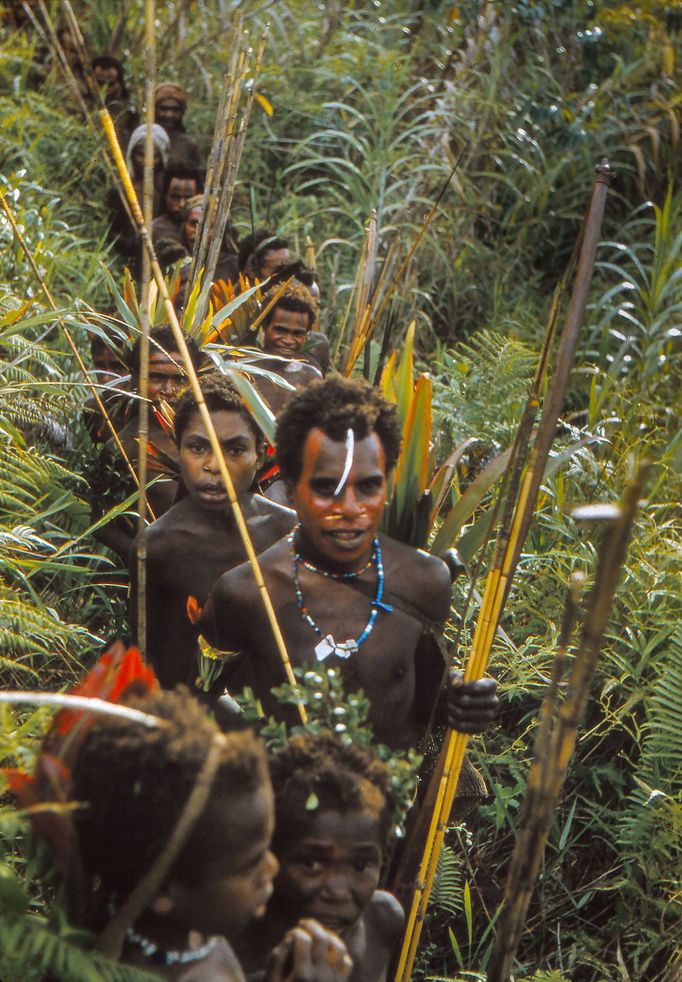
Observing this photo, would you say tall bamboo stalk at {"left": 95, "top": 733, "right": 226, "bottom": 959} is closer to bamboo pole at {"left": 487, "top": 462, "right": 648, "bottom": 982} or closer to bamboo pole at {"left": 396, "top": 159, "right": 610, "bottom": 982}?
bamboo pole at {"left": 487, "top": 462, "right": 648, "bottom": 982}

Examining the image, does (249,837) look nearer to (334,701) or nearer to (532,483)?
(334,701)

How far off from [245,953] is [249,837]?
1.50ft

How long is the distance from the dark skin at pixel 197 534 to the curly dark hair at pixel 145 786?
1.58 metres

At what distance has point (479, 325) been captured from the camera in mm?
7375

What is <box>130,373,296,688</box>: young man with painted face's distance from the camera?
3270mm

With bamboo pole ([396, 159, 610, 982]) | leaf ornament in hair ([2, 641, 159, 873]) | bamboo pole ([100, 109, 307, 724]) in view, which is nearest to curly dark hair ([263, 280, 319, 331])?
bamboo pole ([100, 109, 307, 724])

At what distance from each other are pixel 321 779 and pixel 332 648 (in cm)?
69

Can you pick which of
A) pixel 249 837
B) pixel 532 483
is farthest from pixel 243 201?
pixel 249 837

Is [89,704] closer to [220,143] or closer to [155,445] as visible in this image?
[220,143]

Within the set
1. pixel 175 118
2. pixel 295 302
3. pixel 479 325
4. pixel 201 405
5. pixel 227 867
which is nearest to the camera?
pixel 227 867

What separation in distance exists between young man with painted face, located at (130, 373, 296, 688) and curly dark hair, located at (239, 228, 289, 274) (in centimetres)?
268

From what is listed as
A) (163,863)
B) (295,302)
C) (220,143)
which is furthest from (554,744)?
(295,302)

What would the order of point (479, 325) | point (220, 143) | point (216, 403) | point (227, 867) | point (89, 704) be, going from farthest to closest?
1. point (479, 325)
2. point (220, 143)
3. point (216, 403)
4. point (227, 867)
5. point (89, 704)

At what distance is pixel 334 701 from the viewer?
7.11 ft
